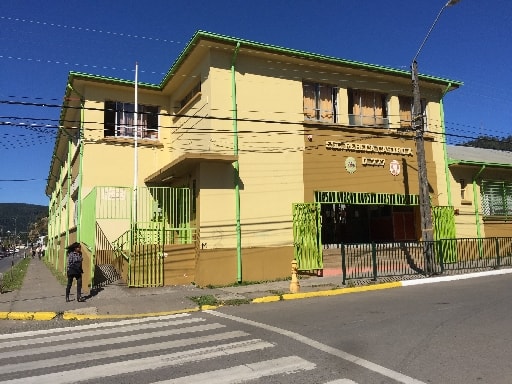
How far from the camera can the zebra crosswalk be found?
5324mm

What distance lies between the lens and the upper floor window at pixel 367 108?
18.9 meters

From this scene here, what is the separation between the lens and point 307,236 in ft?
53.9

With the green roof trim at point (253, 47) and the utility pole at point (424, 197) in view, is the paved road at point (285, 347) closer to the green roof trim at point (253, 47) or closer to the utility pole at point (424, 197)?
the utility pole at point (424, 197)

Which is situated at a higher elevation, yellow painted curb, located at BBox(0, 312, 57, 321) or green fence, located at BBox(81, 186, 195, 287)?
green fence, located at BBox(81, 186, 195, 287)

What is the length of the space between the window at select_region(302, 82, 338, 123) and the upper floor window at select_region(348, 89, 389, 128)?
92 cm

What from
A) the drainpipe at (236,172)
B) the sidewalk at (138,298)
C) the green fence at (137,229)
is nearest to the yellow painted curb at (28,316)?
the sidewalk at (138,298)

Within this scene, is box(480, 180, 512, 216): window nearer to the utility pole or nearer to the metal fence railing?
the metal fence railing

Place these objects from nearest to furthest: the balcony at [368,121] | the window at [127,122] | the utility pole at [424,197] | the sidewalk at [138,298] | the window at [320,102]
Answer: the sidewalk at [138,298] → the utility pole at [424,197] → the window at [320,102] → the balcony at [368,121] → the window at [127,122]

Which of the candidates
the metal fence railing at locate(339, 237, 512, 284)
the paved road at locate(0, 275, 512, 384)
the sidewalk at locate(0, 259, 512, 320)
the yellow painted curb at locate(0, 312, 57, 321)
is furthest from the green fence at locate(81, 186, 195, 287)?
the metal fence railing at locate(339, 237, 512, 284)

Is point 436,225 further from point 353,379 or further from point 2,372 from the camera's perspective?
point 2,372

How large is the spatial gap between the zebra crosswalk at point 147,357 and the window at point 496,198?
17878mm

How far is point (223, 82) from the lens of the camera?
51.4 feet

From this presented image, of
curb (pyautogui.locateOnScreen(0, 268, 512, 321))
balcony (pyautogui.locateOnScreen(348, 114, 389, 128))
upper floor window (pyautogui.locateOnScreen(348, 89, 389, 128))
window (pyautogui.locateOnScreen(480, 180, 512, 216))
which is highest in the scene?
upper floor window (pyautogui.locateOnScreen(348, 89, 389, 128))

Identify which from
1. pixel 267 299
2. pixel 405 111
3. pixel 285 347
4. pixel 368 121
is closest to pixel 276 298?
pixel 267 299
